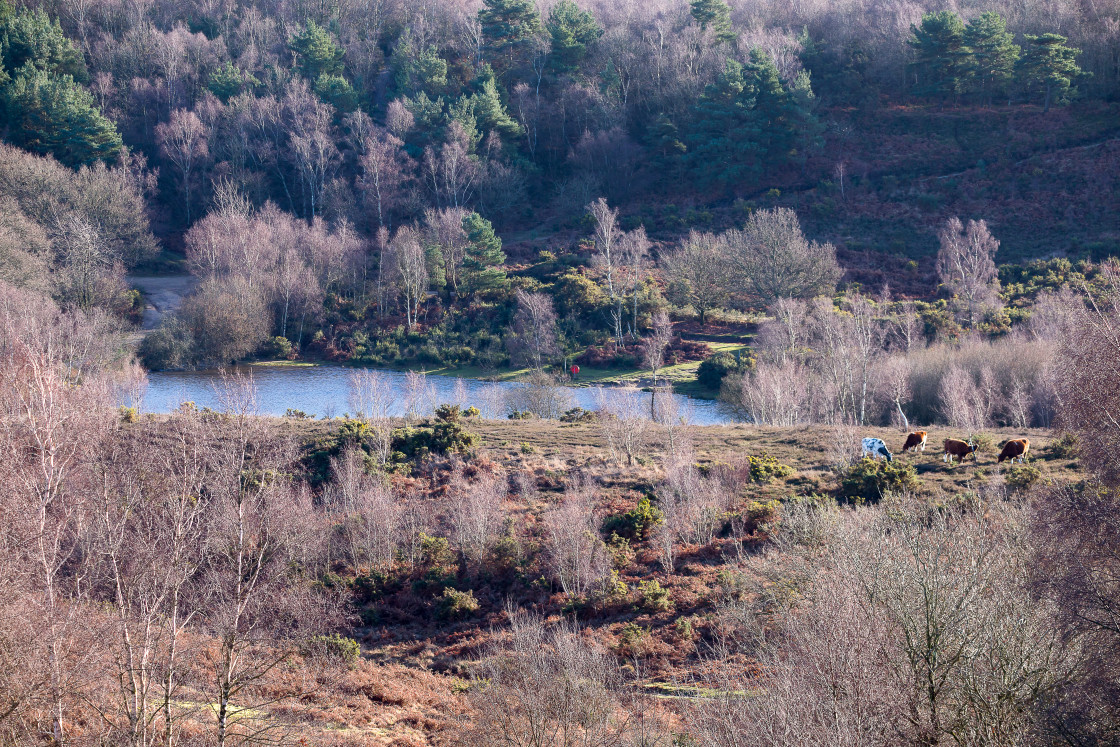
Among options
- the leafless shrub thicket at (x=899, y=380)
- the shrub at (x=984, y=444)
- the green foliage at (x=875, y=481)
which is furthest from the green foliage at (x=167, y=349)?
the shrub at (x=984, y=444)

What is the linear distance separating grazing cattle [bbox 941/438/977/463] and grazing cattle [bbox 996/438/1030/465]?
3.54ft

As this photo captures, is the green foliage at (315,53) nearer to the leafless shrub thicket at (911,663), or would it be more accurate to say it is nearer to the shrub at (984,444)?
the shrub at (984,444)

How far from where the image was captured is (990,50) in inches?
2936

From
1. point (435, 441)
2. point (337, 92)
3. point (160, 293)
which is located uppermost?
point (337, 92)

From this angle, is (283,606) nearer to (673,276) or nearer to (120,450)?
(120,450)

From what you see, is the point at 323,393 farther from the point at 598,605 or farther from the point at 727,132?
the point at 727,132

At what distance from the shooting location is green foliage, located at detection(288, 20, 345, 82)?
299 ft

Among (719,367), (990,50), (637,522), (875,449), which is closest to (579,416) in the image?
(719,367)

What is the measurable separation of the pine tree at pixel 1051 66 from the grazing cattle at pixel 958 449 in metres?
56.7

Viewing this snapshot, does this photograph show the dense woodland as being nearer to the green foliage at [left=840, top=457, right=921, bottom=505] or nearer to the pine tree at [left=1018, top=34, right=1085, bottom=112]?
the green foliage at [left=840, top=457, right=921, bottom=505]

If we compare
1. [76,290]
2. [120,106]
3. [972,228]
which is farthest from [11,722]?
[120,106]

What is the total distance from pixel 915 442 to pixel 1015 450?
129 inches

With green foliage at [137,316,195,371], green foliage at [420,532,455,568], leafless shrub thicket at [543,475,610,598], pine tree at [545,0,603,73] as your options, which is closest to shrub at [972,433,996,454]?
leafless shrub thicket at [543,475,610,598]

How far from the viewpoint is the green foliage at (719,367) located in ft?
167
